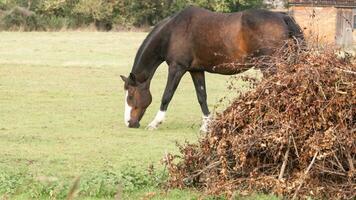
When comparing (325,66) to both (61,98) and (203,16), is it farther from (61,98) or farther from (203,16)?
(61,98)

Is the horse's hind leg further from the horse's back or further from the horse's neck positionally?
the horse's neck

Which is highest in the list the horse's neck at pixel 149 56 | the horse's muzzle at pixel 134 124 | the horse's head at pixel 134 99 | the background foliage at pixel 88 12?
the horse's neck at pixel 149 56

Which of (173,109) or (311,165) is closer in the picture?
(311,165)

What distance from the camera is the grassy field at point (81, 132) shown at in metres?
8.80

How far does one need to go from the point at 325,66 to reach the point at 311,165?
1.04 m

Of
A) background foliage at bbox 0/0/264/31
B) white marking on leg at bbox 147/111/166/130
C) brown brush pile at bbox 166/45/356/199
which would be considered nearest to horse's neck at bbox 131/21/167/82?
white marking on leg at bbox 147/111/166/130

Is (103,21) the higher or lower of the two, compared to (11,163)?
lower

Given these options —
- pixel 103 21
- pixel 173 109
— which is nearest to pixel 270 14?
pixel 173 109

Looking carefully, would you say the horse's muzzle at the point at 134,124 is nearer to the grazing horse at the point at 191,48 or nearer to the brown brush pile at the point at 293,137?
the grazing horse at the point at 191,48

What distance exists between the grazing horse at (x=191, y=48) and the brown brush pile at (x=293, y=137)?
631cm

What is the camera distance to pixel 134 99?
15648mm

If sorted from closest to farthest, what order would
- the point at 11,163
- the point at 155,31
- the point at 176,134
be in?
the point at 11,163 → the point at 176,134 → the point at 155,31

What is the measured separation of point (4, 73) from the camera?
2642 centimetres

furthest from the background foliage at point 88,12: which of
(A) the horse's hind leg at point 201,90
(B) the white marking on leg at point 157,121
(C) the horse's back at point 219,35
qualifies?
(B) the white marking on leg at point 157,121
